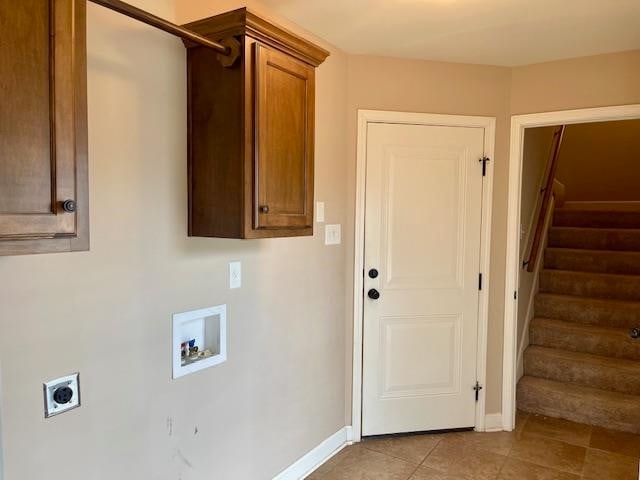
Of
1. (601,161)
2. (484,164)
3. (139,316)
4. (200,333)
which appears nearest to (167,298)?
(139,316)

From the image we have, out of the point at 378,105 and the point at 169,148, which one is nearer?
the point at 169,148

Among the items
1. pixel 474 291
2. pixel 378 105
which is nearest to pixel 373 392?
pixel 474 291

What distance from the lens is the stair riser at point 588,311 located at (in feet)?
11.7

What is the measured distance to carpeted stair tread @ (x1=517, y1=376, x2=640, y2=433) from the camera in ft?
9.97

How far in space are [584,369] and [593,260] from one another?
126 centimetres

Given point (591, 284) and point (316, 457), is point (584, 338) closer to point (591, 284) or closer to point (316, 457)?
point (591, 284)

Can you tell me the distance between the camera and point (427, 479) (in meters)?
2.47

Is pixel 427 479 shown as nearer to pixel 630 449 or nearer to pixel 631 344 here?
pixel 630 449

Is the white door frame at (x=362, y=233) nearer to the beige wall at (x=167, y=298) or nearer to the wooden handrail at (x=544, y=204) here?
the beige wall at (x=167, y=298)

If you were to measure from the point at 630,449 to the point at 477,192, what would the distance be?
1808 millimetres

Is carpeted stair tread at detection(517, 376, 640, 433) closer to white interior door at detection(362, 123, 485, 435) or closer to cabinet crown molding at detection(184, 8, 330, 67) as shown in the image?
white interior door at detection(362, 123, 485, 435)

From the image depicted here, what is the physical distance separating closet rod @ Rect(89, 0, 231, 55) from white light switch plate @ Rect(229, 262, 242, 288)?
2.83 ft

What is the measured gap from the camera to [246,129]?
1600mm

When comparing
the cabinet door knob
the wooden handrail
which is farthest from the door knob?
the cabinet door knob
